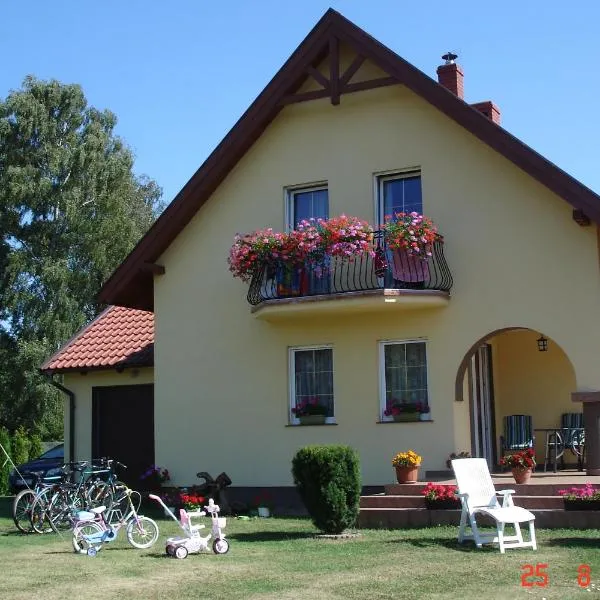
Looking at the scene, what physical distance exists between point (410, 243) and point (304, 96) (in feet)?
11.7

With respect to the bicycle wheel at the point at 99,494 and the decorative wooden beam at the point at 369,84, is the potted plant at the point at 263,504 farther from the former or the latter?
Answer: the decorative wooden beam at the point at 369,84

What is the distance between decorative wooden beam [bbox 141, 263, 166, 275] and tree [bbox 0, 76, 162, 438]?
15.5 metres

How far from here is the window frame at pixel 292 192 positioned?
1727cm

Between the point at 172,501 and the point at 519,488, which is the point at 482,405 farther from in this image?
the point at 172,501

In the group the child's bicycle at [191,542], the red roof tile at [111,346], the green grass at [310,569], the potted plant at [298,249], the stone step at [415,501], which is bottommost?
the green grass at [310,569]

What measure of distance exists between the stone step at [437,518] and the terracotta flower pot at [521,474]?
0.89 meters

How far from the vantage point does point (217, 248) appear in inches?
699

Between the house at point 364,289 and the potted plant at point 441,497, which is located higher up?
the house at point 364,289

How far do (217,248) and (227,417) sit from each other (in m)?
3.07

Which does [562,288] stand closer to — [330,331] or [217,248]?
[330,331]

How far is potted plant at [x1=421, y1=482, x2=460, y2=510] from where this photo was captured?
13.2 metres

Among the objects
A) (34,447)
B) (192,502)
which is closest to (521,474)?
(192,502)

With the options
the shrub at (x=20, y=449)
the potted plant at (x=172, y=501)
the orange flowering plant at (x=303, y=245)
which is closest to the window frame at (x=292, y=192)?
the orange flowering plant at (x=303, y=245)

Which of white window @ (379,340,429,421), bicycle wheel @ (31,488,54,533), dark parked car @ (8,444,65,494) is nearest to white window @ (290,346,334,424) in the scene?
white window @ (379,340,429,421)
